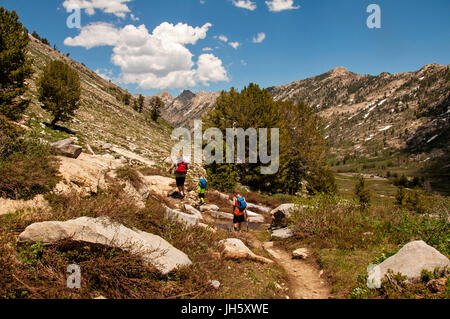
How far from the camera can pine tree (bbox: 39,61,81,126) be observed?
72.4 feet

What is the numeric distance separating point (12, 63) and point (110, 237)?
17.2 meters

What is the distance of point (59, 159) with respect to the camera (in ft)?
24.8

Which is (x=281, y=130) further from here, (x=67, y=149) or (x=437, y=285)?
(x=437, y=285)

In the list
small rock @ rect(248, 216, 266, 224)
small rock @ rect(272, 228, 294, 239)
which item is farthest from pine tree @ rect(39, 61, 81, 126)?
small rock @ rect(272, 228, 294, 239)

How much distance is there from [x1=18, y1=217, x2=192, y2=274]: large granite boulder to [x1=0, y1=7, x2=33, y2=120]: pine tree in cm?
1446

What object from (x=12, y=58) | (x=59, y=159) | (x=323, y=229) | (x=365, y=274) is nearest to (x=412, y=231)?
(x=323, y=229)

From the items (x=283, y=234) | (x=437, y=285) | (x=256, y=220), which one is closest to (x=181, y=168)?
(x=256, y=220)

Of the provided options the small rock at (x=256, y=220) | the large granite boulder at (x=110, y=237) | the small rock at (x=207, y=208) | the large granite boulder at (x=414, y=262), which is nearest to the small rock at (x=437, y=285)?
the large granite boulder at (x=414, y=262)

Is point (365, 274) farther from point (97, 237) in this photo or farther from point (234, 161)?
point (234, 161)

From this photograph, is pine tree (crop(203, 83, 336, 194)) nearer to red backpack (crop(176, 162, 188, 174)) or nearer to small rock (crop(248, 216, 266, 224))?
small rock (crop(248, 216, 266, 224))

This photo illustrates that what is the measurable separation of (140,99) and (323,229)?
9218 centimetres

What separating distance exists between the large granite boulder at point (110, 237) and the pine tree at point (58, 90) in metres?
21.4

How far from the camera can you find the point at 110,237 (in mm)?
4762
